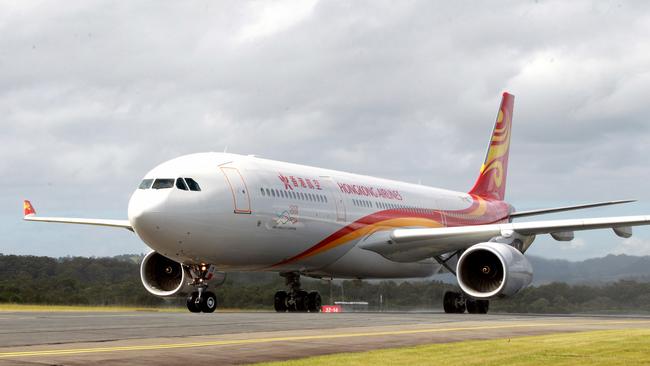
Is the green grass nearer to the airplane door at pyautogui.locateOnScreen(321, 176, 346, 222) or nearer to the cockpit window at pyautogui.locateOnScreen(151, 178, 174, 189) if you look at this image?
the cockpit window at pyautogui.locateOnScreen(151, 178, 174, 189)

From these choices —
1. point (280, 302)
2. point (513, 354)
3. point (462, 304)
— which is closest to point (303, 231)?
point (280, 302)

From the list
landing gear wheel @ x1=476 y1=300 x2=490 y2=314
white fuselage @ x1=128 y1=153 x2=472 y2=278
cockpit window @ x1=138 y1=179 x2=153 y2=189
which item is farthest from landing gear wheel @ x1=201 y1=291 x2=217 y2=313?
landing gear wheel @ x1=476 y1=300 x2=490 y2=314

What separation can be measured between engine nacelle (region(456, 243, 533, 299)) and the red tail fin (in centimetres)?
1174

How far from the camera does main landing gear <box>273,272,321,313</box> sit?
88.8ft

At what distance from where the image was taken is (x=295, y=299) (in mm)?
27156

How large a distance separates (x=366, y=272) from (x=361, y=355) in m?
17.4

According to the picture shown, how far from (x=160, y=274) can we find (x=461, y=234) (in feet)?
29.4

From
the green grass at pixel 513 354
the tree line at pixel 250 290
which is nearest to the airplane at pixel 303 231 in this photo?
the tree line at pixel 250 290

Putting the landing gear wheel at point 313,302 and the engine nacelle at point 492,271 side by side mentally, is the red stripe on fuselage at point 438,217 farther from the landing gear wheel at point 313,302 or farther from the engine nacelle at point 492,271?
the engine nacelle at point 492,271

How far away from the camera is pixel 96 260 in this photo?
33.3 m

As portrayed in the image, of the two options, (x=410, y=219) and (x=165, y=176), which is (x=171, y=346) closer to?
(x=165, y=176)

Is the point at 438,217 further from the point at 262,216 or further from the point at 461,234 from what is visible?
the point at 262,216

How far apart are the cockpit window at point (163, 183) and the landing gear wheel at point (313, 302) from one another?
8.29 meters

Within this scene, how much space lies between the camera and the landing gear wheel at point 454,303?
2766cm
